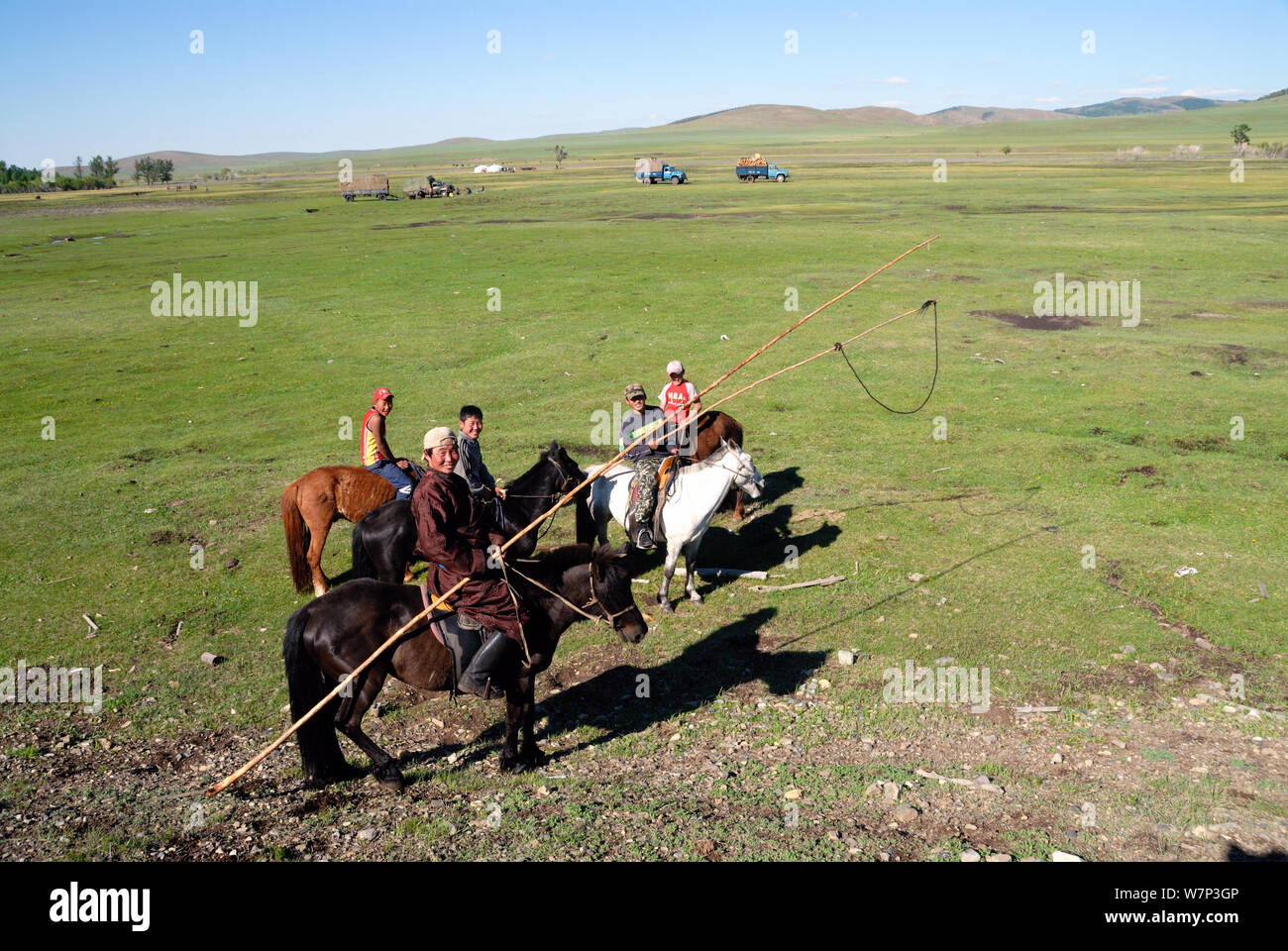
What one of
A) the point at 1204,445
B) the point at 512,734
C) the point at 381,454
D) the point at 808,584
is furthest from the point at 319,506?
the point at 1204,445

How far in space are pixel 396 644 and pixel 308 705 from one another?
3.09 feet

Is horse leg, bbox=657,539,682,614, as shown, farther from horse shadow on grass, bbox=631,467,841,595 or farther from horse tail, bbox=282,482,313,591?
horse tail, bbox=282,482,313,591

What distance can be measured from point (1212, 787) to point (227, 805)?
345 inches

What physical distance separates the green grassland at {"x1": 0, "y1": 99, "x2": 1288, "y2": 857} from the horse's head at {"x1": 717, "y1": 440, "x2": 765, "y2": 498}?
1466 millimetres

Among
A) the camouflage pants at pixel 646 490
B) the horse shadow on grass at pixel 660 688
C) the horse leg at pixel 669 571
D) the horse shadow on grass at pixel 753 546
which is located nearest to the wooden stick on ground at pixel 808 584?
the horse shadow on grass at pixel 753 546

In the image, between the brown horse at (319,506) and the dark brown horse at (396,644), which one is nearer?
the dark brown horse at (396,644)

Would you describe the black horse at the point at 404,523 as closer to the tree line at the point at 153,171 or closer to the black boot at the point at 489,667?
the black boot at the point at 489,667

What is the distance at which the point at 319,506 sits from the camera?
11.7 m

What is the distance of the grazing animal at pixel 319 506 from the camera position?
11.7 metres

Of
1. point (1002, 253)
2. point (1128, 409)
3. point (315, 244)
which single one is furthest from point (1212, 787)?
point (315, 244)

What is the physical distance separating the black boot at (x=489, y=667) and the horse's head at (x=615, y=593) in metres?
0.96

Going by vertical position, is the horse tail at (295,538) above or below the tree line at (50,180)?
below

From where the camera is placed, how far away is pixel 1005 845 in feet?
22.8
